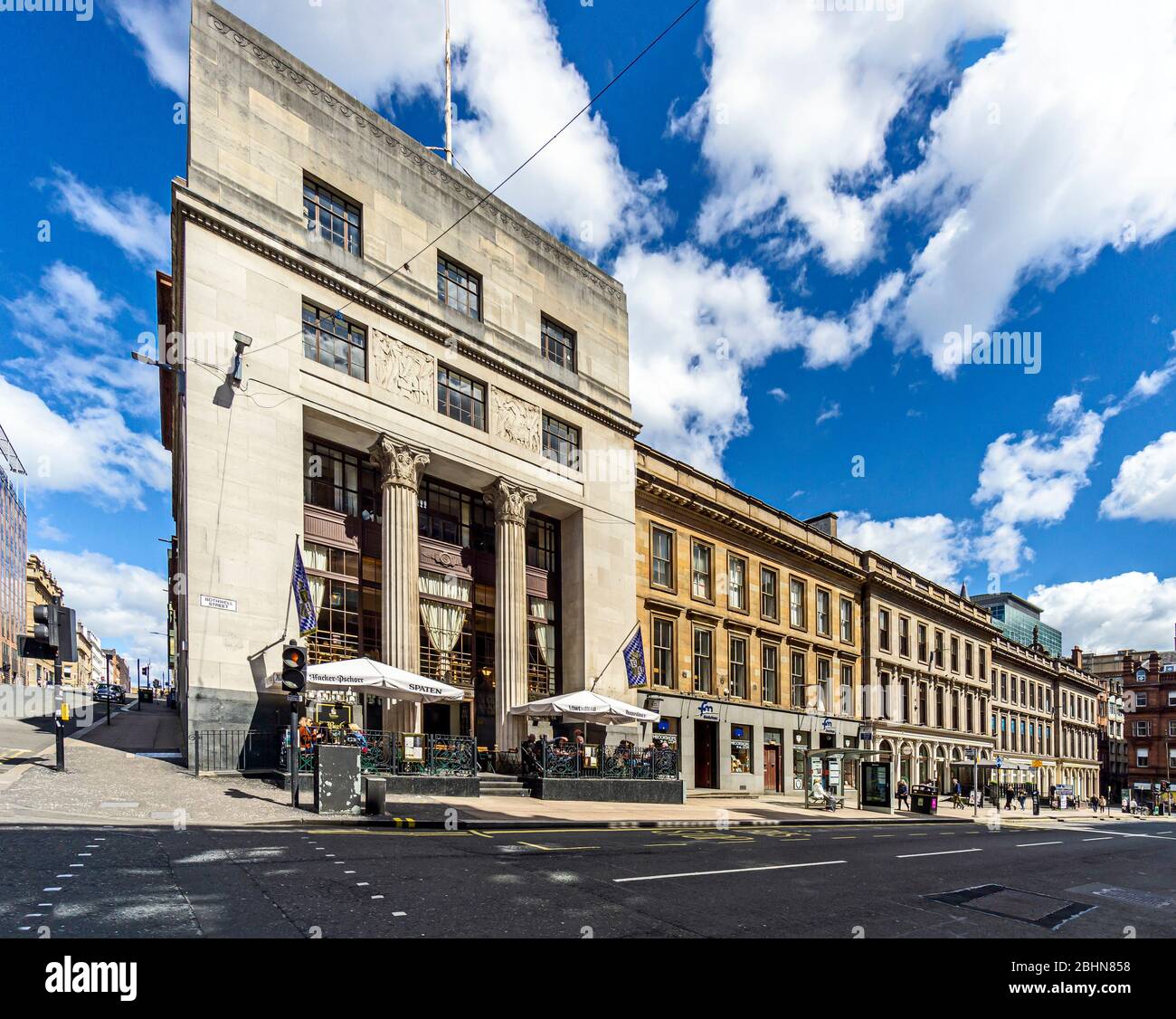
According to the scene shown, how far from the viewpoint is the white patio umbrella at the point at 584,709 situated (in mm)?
22859

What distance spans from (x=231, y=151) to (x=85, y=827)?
16797 millimetres

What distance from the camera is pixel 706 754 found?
3312 centimetres

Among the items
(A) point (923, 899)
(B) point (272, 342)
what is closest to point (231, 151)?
(B) point (272, 342)

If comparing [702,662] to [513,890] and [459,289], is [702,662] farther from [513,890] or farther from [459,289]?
[513,890]

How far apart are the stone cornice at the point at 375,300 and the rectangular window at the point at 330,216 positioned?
1.39m

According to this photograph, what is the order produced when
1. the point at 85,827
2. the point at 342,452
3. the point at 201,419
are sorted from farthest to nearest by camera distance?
the point at 342,452, the point at 201,419, the point at 85,827

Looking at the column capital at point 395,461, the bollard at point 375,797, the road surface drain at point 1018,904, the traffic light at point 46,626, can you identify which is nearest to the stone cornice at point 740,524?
the column capital at point 395,461

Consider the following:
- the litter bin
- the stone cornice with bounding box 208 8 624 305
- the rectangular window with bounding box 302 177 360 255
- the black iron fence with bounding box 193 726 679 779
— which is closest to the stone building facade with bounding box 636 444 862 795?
the litter bin

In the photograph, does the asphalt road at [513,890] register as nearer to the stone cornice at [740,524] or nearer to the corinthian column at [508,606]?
the corinthian column at [508,606]

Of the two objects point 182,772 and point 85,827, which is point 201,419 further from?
point 85,827

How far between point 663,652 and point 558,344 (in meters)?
13.0

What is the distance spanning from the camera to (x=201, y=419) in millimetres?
18703
